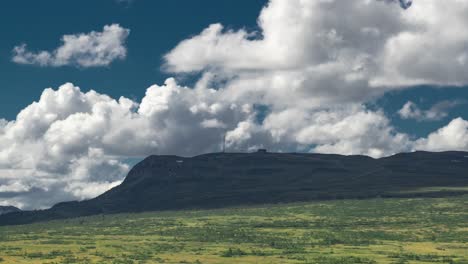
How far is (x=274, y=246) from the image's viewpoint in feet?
628

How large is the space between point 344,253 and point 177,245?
54.2 meters

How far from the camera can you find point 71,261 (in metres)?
154

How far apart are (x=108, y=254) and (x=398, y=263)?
7324 centimetres

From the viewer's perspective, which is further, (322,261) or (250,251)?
(250,251)

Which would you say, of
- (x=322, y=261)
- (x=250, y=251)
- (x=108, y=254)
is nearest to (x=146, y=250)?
(x=108, y=254)

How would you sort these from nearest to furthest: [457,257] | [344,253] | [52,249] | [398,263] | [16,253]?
[398,263] → [457,257] → [344,253] → [16,253] → [52,249]

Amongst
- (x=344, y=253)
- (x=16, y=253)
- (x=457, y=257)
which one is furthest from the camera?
(x=16, y=253)

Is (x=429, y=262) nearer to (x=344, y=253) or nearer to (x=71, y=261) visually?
(x=344, y=253)

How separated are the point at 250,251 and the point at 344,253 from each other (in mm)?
24730

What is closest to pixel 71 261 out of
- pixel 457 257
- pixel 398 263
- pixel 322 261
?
pixel 322 261

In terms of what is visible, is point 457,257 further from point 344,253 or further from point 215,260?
point 215,260

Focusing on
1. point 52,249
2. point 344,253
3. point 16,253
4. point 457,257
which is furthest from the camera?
point 52,249

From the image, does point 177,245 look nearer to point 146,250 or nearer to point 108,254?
point 146,250

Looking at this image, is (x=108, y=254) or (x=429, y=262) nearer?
(x=429, y=262)
